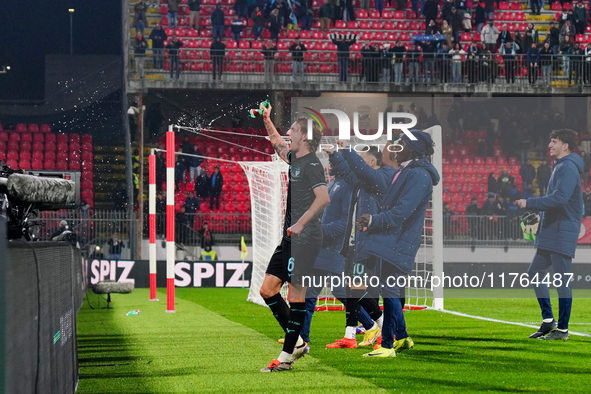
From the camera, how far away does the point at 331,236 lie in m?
10.5

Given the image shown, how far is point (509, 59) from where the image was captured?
31781 mm

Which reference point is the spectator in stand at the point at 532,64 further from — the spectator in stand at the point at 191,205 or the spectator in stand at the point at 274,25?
the spectator in stand at the point at 191,205

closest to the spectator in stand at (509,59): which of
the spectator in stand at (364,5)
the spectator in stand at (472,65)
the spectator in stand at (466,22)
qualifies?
the spectator in stand at (472,65)

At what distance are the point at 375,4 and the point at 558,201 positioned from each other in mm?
25817

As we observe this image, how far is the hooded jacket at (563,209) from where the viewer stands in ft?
34.9

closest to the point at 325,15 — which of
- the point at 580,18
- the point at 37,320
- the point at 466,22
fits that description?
the point at 466,22

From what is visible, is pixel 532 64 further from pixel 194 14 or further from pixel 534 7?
pixel 194 14

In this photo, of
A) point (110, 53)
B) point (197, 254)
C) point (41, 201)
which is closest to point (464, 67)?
point (197, 254)

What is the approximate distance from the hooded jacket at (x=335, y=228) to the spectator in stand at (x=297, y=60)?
2032 cm

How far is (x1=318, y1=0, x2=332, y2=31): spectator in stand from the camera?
34219 mm

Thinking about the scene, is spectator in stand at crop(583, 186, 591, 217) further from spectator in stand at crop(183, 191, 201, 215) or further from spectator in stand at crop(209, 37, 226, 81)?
spectator in stand at crop(209, 37, 226, 81)

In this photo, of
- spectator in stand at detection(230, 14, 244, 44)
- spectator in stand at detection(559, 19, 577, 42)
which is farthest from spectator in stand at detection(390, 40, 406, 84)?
spectator in stand at detection(559, 19, 577, 42)

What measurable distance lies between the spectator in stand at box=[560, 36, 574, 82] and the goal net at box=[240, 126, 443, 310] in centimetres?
1396

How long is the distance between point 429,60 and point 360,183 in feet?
71.2
